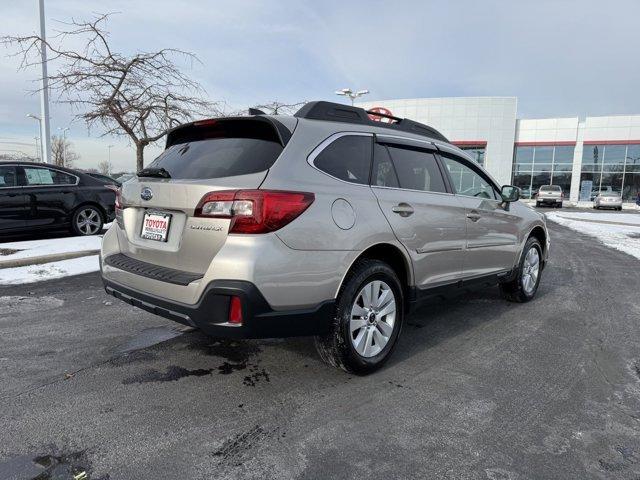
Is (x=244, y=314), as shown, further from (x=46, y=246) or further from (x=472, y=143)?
(x=472, y=143)

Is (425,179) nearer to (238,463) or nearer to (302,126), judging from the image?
(302,126)

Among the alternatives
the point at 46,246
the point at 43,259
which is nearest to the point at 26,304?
the point at 43,259

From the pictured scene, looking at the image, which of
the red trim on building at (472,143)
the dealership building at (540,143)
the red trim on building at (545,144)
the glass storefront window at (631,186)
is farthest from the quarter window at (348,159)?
the glass storefront window at (631,186)

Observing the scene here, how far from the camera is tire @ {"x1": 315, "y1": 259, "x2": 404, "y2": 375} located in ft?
10.3

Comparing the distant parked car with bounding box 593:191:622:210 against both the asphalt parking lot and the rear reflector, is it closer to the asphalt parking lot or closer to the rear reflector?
the asphalt parking lot

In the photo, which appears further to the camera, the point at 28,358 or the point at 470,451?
the point at 28,358

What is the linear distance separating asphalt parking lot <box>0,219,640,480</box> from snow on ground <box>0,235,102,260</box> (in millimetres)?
2645

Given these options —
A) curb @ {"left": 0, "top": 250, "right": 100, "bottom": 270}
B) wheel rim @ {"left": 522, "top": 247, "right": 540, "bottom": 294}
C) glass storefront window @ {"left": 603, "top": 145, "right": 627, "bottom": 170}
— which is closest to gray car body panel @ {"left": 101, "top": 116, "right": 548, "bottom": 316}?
wheel rim @ {"left": 522, "top": 247, "right": 540, "bottom": 294}

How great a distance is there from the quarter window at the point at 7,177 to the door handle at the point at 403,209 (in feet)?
24.7

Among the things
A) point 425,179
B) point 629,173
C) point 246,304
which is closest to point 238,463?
point 246,304

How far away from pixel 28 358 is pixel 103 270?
0.89 meters

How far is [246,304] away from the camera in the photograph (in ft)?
8.76

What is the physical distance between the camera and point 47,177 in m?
8.57

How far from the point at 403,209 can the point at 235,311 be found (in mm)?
1558
